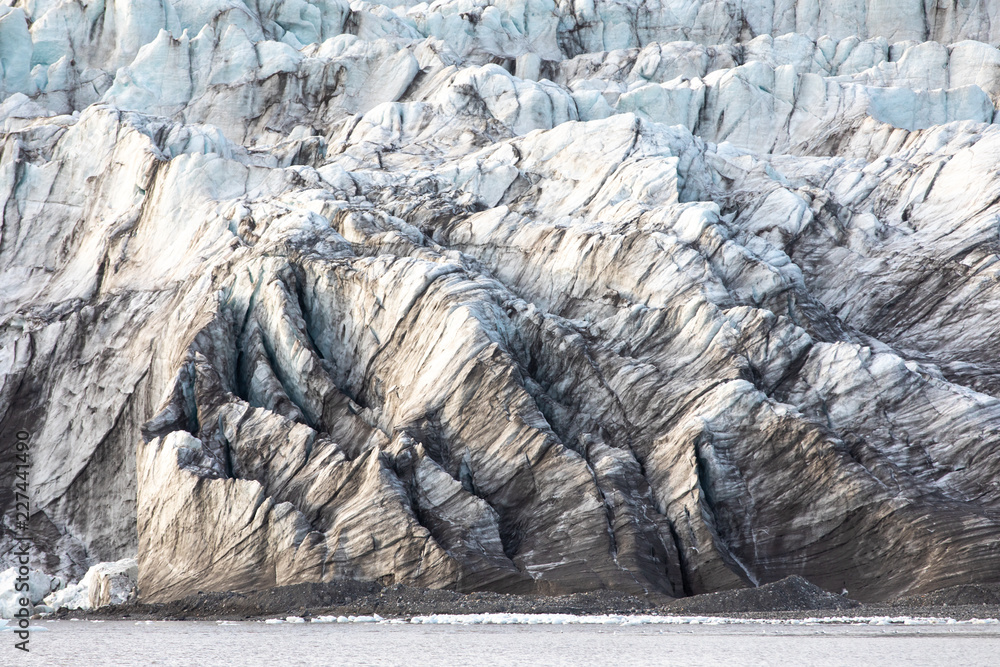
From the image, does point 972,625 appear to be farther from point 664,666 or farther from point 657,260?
point 657,260

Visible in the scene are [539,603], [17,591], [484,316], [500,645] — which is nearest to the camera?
[500,645]

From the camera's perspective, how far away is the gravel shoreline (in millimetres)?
36438

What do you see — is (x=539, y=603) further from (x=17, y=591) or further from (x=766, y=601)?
(x=17, y=591)

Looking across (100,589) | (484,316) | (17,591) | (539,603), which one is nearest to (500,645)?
(539,603)

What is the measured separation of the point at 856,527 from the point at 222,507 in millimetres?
24184

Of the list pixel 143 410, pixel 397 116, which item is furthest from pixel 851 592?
pixel 397 116

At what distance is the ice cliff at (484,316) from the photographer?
40688mm

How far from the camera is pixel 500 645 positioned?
1144 inches

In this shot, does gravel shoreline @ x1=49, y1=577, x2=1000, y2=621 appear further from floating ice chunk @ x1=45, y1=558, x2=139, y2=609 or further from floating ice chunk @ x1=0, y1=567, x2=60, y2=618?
floating ice chunk @ x1=0, y1=567, x2=60, y2=618

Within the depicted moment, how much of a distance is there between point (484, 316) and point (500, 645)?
62.6 feet

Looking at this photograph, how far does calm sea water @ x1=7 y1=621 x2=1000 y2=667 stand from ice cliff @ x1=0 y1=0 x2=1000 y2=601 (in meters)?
5.69

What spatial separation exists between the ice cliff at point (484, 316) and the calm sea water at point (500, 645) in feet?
18.7

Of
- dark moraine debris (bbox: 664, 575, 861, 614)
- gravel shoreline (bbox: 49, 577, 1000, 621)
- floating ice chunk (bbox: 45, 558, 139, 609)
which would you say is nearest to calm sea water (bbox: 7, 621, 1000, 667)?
gravel shoreline (bbox: 49, 577, 1000, 621)

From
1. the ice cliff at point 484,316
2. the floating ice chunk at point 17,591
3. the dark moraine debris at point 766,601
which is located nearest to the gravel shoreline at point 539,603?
the dark moraine debris at point 766,601
